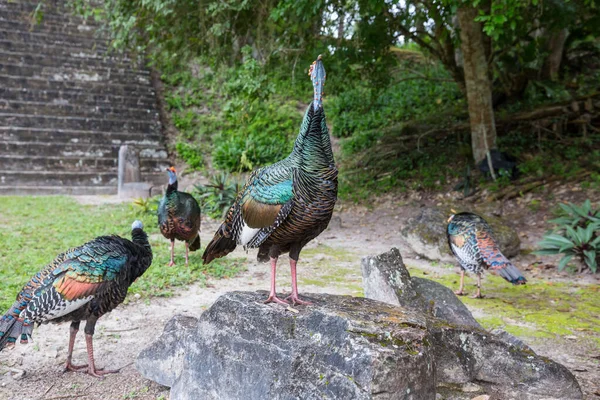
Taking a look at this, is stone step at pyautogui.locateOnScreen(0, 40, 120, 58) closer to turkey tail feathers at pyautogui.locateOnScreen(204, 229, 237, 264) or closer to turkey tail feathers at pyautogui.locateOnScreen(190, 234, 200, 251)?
turkey tail feathers at pyautogui.locateOnScreen(190, 234, 200, 251)

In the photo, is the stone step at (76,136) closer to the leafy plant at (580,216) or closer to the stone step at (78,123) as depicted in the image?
the stone step at (78,123)

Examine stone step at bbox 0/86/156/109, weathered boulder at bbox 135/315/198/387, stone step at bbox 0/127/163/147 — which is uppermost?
stone step at bbox 0/86/156/109

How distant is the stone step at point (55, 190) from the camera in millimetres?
13156

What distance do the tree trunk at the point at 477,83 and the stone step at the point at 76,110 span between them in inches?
397

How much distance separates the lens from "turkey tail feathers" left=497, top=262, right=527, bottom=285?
5570 mm

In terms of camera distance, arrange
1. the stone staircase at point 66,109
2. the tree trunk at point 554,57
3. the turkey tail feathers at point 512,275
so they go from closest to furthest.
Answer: the turkey tail feathers at point 512,275 < the tree trunk at point 554,57 < the stone staircase at point 66,109

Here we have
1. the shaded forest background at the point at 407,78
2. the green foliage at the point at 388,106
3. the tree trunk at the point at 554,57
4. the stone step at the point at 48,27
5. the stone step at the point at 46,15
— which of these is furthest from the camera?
the stone step at the point at 46,15

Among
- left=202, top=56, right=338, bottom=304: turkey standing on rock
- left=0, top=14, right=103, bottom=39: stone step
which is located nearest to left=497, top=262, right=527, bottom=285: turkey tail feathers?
left=202, top=56, right=338, bottom=304: turkey standing on rock

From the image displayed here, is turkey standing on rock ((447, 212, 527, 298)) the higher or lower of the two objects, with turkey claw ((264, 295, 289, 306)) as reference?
lower

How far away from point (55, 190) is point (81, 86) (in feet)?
15.3

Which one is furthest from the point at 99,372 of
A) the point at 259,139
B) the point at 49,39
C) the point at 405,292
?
the point at 49,39

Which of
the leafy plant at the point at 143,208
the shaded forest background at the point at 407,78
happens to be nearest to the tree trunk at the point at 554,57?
the shaded forest background at the point at 407,78

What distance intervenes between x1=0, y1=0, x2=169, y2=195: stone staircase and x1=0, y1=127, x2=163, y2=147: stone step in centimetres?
2

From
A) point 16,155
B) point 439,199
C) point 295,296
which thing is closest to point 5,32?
point 16,155
